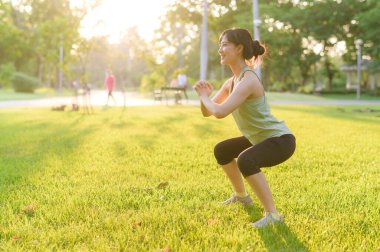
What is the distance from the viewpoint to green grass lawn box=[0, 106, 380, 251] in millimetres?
3121

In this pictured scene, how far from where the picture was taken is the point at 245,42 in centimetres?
346

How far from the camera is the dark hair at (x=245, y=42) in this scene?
3.44 m

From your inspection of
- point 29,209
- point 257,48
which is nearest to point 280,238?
point 257,48

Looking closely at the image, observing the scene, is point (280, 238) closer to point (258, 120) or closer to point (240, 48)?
point (258, 120)

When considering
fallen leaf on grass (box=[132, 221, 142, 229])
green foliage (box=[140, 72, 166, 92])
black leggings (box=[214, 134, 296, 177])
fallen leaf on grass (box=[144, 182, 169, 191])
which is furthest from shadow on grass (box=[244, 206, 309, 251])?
green foliage (box=[140, 72, 166, 92])

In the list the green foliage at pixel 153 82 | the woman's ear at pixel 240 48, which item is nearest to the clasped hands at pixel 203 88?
the woman's ear at pixel 240 48

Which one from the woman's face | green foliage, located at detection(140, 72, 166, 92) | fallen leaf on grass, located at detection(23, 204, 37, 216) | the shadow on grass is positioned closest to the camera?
the shadow on grass

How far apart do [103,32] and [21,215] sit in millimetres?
50635

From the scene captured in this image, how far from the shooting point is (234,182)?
160 inches

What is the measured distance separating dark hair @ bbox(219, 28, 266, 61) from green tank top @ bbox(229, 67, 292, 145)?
0.13 m

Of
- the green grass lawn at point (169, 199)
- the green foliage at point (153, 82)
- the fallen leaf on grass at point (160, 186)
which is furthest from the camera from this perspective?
the green foliage at point (153, 82)

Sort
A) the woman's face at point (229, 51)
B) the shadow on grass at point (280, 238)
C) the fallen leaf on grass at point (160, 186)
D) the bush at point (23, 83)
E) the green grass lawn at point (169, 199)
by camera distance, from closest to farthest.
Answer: the shadow on grass at point (280, 238) < the green grass lawn at point (169, 199) < the woman's face at point (229, 51) < the fallen leaf on grass at point (160, 186) < the bush at point (23, 83)

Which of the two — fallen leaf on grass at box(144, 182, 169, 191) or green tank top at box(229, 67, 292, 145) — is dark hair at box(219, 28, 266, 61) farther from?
fallen leaf on grass at box(144, 182, 169, 191)

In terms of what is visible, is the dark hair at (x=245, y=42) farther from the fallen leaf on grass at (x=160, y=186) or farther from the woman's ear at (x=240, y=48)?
the fallen leaf on grass at (x=160, y=186)
